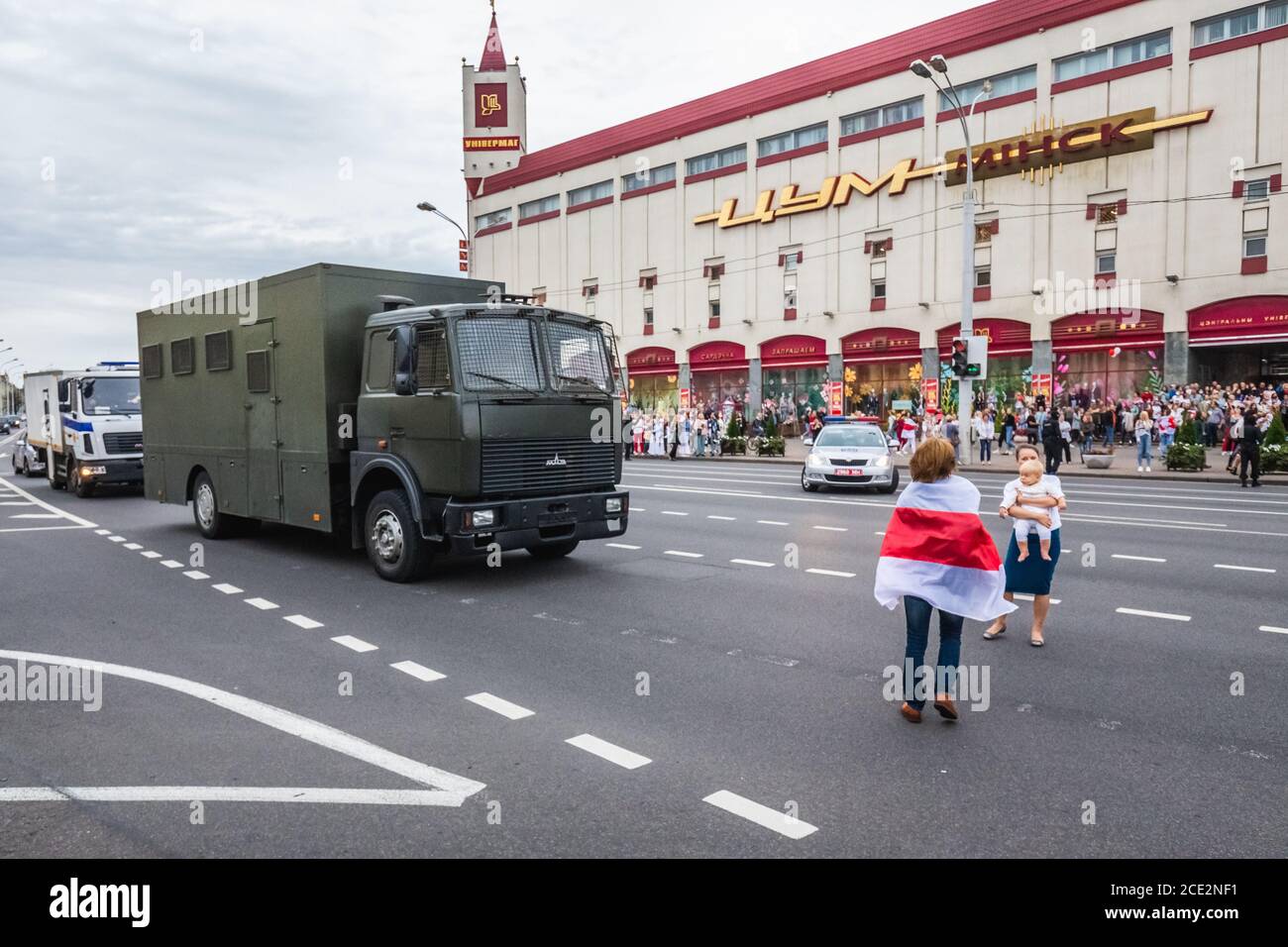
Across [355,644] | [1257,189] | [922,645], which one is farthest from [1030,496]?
[1257,189]

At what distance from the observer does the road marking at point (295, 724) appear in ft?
15.9

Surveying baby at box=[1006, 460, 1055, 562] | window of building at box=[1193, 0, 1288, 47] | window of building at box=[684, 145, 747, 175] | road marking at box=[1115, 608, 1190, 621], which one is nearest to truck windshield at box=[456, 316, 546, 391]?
baby at box=[1006, 460, 1055, 562]

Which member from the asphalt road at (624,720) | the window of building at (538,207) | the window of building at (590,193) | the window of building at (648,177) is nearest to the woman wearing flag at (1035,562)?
the asphalt road at (624,720)

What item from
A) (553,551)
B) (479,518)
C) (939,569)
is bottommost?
(553,551)

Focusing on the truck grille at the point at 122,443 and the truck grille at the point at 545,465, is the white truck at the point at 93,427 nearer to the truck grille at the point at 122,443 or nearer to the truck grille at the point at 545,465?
the truck grille at the point at 122,443

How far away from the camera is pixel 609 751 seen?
17.1ft

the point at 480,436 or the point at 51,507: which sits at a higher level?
the point at 480,436

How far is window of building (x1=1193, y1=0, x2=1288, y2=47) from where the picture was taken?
3086cm

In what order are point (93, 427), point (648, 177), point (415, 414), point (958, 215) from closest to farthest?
point (415, 414) → point (93, 427) → point (958, 215) → point (648, 177)

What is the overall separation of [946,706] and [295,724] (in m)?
3.75

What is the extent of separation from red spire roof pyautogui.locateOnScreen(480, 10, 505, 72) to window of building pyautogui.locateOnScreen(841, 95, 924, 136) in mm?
23997

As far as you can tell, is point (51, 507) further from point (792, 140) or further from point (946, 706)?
point (792, 140)

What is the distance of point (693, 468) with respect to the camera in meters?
30.3
